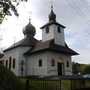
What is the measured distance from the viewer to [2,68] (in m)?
13.8

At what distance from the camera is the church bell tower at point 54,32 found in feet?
100

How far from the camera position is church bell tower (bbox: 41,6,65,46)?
30484 mm

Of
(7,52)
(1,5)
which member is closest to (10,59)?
(7,52)

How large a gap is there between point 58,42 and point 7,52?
12.3 meters

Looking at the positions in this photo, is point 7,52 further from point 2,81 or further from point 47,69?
point 2,81

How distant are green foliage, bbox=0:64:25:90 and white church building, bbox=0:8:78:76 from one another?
14.1 metres

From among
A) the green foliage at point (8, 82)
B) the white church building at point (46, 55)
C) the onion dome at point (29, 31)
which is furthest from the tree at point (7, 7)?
the onion dome at point (29, 31)

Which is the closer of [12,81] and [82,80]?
[12,81]

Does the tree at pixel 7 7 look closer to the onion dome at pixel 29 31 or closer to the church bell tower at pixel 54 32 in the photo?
the church bell tower at pixel 54 32

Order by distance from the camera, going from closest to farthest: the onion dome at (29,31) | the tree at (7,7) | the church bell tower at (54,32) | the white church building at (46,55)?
the tree at (7,7) < the white church building at (46,55) < the church bell tower at (54,32) < the onion dome at (29,31)

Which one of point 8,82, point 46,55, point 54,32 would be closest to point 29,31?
point 54,32

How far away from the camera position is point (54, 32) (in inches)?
1200

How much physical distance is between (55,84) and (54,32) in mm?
17259

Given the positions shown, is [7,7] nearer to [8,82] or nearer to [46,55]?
[8,82]
